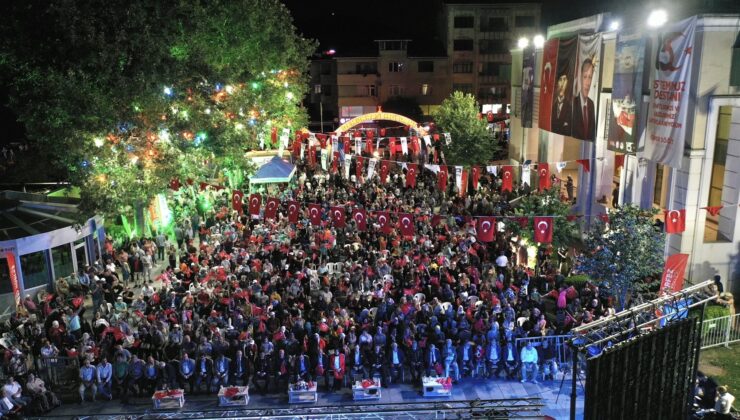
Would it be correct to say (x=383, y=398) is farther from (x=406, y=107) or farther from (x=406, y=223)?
(x=406, y=107)

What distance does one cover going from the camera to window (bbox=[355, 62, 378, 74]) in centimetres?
5866

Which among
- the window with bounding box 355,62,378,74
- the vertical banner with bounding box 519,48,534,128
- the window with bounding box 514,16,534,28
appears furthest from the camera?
the window with bounding box 355,62,378,74

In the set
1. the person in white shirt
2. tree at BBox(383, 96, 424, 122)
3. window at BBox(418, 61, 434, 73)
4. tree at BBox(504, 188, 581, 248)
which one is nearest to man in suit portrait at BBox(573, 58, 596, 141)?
tree at BBox(504, 188, 581, 248)

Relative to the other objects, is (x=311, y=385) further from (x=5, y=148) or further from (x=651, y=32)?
(x=5, y=148)

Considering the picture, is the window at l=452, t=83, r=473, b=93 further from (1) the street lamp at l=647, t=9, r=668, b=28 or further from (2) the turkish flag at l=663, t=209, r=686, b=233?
(2) the turkish flag at l=663, t=209, r=686, b=233

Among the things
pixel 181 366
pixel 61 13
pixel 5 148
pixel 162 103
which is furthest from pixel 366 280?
pixel 5 148

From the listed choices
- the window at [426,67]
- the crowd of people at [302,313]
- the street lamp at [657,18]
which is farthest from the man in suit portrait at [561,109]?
the window at [426,67]

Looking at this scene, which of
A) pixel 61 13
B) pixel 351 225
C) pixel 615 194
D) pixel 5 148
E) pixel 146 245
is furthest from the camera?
pixel 5 148

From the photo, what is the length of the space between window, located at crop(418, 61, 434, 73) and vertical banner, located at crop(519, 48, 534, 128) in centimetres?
2464

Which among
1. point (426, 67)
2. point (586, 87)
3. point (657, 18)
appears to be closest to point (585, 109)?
point (586, 87)

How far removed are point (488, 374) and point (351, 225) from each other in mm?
10846

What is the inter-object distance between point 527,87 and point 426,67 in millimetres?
26249

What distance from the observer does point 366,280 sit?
18562 mm

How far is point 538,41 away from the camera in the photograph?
1248 inches
